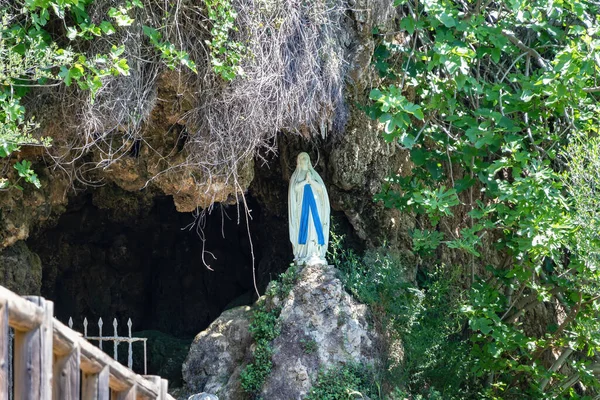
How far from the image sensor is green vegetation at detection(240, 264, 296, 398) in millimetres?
8562

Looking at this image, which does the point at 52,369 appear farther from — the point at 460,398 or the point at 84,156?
the point at 460,398

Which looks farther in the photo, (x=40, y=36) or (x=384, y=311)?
(x=384, y=311)

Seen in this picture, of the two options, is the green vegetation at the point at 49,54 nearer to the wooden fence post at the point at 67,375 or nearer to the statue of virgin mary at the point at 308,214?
the statue of virgin mary at the point at 308,214

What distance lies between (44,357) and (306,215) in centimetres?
514

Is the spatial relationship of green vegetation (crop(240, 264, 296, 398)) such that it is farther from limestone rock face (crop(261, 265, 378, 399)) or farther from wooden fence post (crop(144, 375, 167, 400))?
wooden fence post (crop(144, 375, 167, 400))

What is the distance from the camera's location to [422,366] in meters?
8.98

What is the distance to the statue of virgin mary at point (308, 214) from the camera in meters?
9.30

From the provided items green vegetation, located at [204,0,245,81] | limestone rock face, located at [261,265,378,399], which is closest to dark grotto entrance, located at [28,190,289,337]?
limestone rock face, located at [261,265,378,399]

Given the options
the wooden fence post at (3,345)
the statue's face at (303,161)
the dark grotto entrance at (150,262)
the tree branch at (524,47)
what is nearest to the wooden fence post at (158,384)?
the wooden fence post at (3,345)

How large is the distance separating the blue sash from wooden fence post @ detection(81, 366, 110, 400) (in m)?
4.57

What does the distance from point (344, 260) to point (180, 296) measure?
296cm

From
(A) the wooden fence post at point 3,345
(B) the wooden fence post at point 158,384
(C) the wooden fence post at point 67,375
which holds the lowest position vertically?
(B) the wooden fence post at point 158,384

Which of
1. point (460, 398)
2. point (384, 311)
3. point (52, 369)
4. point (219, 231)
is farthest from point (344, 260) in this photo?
point (52, 369)

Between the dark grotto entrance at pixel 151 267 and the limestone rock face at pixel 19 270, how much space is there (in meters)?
2.14
